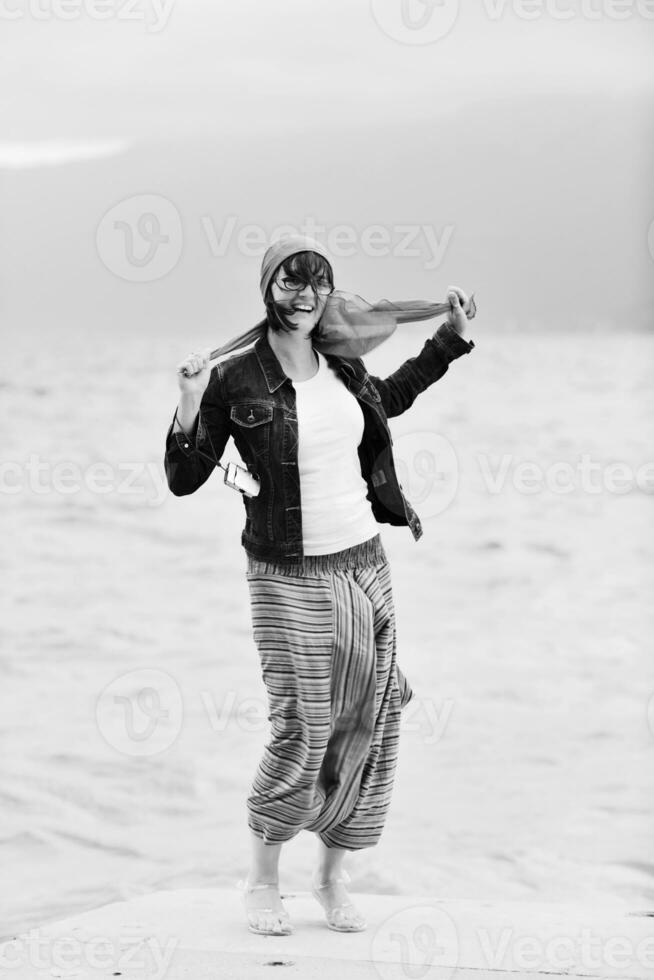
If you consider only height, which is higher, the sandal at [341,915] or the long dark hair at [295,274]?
the long dark hair at [295,274]

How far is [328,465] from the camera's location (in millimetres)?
2682

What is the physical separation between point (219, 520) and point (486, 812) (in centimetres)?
660

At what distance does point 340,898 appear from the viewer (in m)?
2.86

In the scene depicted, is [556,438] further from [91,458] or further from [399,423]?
[91,458]

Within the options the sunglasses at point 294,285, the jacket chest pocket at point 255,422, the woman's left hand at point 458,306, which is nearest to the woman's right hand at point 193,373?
the jacket chest pocket at point 255,422

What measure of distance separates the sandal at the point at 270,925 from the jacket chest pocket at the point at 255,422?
93 centimetres

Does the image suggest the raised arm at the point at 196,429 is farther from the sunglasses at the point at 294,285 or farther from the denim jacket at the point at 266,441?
the sunglasses at the point at 294,285

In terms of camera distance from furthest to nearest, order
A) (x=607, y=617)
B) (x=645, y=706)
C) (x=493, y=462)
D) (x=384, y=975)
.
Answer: (x=493, y=462)
(x=607, y=617)
(x=645, y=706)
(x=384, y=975)

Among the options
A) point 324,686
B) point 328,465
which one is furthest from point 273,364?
point 324,686

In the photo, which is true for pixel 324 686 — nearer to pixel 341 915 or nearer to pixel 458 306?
pixel 341 915

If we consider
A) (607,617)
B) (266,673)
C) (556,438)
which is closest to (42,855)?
(266,673)

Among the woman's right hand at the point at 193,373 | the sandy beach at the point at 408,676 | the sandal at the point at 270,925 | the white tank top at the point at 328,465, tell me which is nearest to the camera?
the woman's right hand at the point at 193,373

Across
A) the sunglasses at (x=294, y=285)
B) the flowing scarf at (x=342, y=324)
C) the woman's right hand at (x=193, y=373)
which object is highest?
the sunglasses at (x=294, y=285)

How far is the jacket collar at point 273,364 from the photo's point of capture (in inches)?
105
